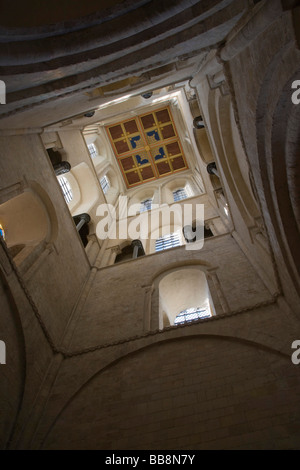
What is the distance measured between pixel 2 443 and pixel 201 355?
3.10 m

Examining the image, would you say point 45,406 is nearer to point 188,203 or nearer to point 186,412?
point 186,412

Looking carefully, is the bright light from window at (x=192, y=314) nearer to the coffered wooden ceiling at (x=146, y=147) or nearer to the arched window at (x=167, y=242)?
the arched window at (x=167, y=242)

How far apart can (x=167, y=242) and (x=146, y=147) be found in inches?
459

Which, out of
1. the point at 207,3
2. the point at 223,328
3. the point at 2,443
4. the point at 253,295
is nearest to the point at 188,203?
the point at 253,295

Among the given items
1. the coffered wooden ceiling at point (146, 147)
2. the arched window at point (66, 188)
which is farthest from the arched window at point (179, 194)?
the arched window at point (66, 188)

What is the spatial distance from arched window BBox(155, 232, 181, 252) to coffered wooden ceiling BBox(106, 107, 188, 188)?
988 cm

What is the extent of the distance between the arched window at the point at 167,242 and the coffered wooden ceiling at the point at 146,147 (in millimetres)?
9877

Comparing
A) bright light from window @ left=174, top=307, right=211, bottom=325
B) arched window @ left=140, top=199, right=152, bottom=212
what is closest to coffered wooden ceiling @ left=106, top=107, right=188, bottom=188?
arched window @ left=140, top=199, right=152, bottom=212

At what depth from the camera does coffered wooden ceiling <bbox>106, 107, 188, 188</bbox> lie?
71.8ft

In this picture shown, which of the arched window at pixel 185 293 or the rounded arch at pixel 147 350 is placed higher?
the rounded arch at pixel 147 350

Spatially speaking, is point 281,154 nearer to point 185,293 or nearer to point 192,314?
point 185,293

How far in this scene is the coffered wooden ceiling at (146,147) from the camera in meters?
21.9

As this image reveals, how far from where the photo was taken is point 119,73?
5.24 meters

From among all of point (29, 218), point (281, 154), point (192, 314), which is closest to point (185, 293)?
point (192, 314)
